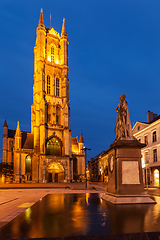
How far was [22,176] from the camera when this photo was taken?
5953cm

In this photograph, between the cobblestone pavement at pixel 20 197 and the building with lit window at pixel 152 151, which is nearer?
the cobblestone pavement at pixel 20 197

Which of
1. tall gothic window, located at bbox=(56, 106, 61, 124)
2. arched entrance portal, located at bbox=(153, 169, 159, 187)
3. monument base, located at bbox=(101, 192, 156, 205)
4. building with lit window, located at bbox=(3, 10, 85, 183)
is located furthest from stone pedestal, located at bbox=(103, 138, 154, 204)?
tall gothic window, located at bbox=(56, 106, 61, 124)

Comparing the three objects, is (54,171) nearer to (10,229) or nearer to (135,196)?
(135,196)

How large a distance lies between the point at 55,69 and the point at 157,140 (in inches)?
1857

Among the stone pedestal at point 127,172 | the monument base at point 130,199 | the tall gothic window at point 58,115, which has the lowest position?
the monument base at point 130,199

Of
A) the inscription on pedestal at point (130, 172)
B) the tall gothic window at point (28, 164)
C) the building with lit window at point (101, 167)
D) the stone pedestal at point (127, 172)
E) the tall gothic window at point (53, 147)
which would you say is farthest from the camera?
the building with lit window at point (101, 167)

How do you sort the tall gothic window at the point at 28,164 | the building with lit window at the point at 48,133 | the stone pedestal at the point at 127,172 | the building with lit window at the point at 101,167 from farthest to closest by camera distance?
the building with lit window at the point at 101,167 → the tall gothic window at the point at 28,164 → the building with lit window at the point at 48,133 → the stone pedestal at the point at 127,172

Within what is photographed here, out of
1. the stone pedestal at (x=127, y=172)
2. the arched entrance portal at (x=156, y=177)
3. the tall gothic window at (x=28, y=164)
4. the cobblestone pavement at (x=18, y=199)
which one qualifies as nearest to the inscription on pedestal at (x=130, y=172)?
the stone pedestal at (x=127, y=172)

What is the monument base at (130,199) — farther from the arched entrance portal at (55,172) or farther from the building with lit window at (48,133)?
A: the arched entrance portal at (55,172)

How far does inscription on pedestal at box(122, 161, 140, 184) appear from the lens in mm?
10664

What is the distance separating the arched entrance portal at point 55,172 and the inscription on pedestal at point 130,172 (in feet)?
175

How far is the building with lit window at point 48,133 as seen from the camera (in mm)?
59844

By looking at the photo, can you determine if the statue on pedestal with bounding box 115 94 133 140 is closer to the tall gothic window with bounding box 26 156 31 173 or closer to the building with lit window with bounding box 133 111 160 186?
the building with lit window with bounding box 133 111 160 186

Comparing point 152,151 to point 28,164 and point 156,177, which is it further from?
point 28,164
